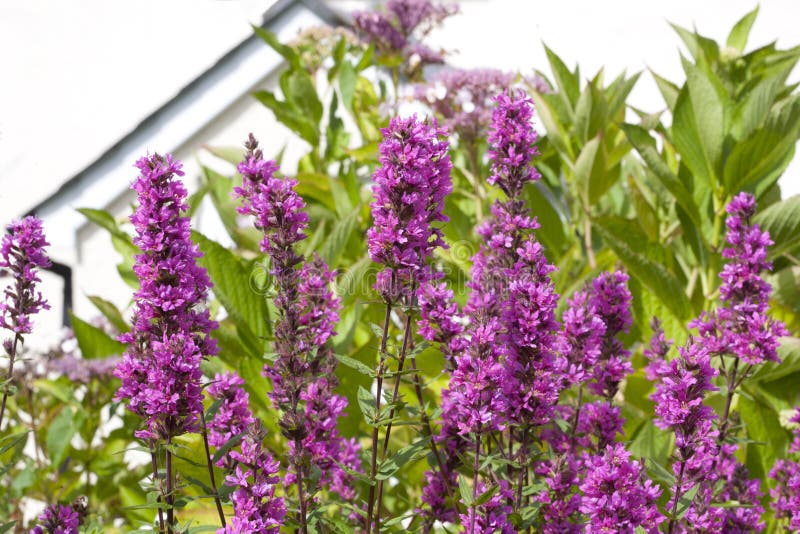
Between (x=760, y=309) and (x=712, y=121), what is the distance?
1192 mm

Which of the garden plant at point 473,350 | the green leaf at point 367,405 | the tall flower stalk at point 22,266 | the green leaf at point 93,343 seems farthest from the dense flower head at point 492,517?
the green leaf at point 93,343

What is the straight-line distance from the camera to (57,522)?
177cm

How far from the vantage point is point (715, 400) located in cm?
269

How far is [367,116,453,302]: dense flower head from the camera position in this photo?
5.10 ft

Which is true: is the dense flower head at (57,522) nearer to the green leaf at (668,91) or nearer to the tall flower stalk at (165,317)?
the tall flower stalk at (165,317)

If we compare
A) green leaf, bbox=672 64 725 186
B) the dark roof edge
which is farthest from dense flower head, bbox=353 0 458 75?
green leaf, bbox=672 64 725 186

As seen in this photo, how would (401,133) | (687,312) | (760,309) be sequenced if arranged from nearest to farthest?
(401,133) < (760,309) < (687,312)

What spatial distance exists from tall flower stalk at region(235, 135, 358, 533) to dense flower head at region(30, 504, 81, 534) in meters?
0.47

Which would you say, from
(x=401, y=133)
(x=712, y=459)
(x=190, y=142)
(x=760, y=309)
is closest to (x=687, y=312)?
(x=760, y=309)

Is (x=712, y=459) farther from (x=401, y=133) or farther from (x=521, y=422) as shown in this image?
(x=401, y=133)

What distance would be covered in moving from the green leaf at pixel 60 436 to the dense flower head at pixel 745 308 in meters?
2.37

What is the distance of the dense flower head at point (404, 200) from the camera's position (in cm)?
156

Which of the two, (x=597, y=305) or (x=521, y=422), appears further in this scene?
(x=597, y=305)

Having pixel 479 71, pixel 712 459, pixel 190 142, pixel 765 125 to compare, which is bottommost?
pixel 712 459
